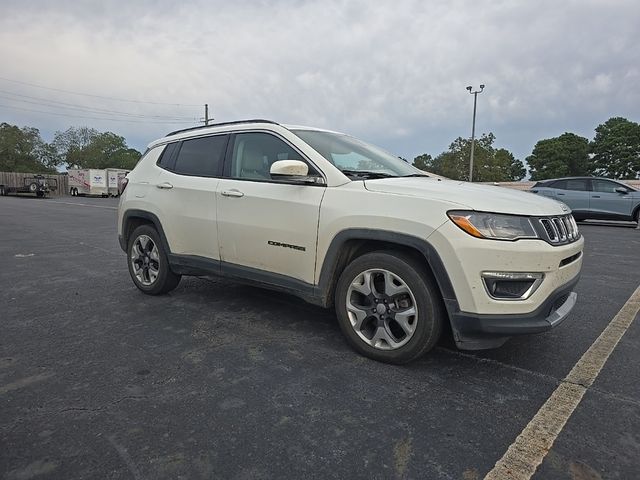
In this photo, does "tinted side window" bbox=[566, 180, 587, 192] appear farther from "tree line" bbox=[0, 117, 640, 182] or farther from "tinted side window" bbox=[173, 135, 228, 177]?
"tree line" bbox=[0, 117, 640, 182]

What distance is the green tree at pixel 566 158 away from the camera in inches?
2333

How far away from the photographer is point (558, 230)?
2795mm

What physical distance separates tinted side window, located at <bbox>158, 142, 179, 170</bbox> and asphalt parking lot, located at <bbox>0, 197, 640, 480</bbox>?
1458 mm

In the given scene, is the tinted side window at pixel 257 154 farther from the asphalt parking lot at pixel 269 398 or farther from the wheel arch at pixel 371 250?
the asphalt parking lot at pixel 269 398

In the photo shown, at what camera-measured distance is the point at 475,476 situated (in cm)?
189

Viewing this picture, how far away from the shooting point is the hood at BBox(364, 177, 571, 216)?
265cm

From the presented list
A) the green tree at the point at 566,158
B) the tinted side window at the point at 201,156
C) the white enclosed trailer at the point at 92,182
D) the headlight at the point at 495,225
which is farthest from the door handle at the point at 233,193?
the green tree at the point at 566,158

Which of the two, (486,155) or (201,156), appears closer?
(201,156)

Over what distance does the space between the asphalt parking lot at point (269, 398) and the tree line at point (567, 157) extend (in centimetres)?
4854

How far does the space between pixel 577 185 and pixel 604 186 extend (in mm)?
733

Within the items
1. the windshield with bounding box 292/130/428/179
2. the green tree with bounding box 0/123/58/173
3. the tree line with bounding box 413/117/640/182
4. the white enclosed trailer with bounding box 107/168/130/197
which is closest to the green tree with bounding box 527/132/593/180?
the tree line with bounding box 413/117/640/182

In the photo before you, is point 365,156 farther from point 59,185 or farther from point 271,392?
point 59,185

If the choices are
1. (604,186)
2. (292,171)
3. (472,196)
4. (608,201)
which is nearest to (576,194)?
(604,186)

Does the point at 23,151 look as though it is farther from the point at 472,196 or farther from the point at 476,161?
the point at 472,196
